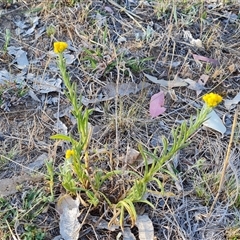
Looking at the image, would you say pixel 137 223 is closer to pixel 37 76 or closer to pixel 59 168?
pixel 59 168

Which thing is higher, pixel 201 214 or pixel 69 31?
pixel 69 31

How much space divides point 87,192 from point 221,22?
1.39 metres

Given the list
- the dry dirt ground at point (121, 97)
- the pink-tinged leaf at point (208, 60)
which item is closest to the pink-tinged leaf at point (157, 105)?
the dry dirt ground at point (121, 97)

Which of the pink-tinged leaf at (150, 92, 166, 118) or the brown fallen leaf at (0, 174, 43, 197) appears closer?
the brown fallen leaf at (0, 174, 43, 197)

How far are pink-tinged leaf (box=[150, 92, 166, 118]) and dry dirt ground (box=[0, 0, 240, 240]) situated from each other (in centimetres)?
2

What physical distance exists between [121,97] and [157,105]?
0.16 meters

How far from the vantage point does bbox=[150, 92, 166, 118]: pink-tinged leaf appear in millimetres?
1843

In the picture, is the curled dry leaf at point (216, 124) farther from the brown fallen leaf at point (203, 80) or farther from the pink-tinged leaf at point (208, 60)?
the pink-tinged leaf at point (208, 60)

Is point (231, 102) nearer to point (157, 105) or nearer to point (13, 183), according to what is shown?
point (157, 105)

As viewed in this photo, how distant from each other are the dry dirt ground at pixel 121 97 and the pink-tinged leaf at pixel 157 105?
0.08ft

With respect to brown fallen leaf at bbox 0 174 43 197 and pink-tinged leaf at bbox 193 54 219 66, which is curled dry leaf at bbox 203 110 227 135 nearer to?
pink-tinged leaf at bbox 193 54 219 66

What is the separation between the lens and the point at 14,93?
1.88m

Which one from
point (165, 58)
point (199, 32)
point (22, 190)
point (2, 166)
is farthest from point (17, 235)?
point (199, 32)

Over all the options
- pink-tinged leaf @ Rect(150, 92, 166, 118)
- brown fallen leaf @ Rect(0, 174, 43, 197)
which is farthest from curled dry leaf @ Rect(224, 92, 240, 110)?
brown fallen leaf @ Rect(0, 174, 43, 197)
